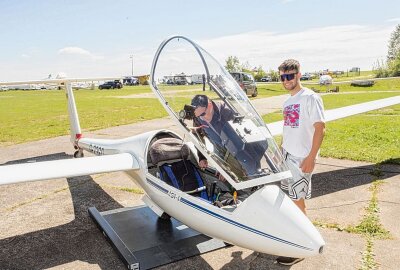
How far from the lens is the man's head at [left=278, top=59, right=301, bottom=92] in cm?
490

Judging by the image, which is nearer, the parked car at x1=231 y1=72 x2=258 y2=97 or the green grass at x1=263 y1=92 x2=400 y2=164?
the green grass at x1=263 y1=92 x2=400 y2=164

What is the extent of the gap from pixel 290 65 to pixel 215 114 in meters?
1.25

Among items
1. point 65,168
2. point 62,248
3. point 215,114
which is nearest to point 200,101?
point 215,114

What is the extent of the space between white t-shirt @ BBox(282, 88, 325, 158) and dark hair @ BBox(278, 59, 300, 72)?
0.33 m

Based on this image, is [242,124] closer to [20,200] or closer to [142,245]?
[142,245]

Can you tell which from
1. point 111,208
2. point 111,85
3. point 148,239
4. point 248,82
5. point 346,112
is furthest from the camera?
point 111,85

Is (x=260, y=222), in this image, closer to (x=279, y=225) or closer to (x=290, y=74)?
(x=279, y=225)

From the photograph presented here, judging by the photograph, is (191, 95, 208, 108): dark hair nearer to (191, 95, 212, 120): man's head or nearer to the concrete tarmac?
(191, 95, 212, 120): man's head

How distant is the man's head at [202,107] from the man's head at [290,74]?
111cm

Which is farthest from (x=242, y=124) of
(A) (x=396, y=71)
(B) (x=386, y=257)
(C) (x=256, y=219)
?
(A) (x=396, y=71)

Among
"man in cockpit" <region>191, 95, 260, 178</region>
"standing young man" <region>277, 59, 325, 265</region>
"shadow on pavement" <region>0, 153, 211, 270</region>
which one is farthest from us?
"shadow on pavement" <region>0, 153, 211, 270</region>

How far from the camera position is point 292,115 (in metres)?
5.02

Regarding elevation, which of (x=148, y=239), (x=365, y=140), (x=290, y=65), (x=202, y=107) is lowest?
(x=148, y=239)

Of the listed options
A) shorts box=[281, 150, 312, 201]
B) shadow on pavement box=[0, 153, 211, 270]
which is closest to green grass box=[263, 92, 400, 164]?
shorts box=[281, 150, 312, 201]
